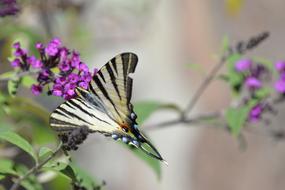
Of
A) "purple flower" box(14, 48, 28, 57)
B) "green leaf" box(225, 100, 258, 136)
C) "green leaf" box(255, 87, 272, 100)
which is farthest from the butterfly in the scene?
"green leaf" box(255, 87, 272, 100)

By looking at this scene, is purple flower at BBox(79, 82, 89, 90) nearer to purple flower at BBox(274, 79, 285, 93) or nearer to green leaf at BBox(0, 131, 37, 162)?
green leaf at BBox(0, 131, 37, 162)

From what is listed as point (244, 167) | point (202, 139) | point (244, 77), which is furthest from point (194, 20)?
point (244, 77)

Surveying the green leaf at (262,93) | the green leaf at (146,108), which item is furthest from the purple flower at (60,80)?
the green leaf at (262,93)

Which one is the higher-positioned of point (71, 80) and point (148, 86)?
point (148, 86)

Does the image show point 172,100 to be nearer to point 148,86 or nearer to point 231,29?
point 148,86

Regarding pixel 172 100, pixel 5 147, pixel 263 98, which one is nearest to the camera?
pixel 263 98
